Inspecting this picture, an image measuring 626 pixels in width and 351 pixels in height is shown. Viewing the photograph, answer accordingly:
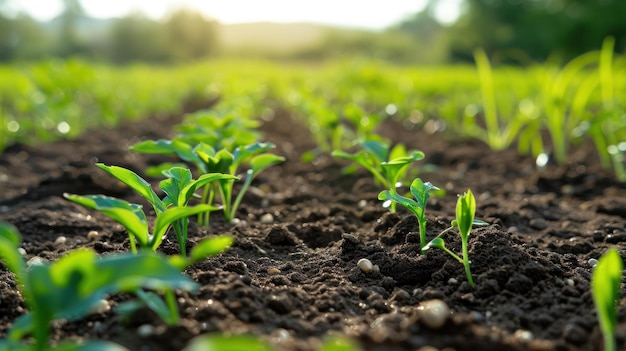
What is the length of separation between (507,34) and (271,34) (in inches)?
1070

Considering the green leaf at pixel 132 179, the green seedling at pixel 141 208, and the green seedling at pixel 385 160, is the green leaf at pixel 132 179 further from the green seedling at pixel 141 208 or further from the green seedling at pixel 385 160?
the green seedling at pixel 385 160

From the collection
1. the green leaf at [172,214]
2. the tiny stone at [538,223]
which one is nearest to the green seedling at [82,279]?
the green leaf at [172,214]

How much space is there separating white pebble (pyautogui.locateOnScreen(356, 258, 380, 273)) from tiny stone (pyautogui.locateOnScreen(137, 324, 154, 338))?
2.45ft

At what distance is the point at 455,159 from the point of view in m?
4.21

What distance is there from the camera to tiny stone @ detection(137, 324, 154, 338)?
1291 millimetres

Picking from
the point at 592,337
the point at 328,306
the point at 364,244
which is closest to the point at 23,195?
the point at 364,244

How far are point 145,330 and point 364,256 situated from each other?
873mm

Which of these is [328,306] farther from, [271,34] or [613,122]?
[271,34]

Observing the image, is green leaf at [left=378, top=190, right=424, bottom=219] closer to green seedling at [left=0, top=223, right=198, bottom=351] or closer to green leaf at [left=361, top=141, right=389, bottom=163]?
green leaf at [left=361, top=141, right=389, bottom=163]

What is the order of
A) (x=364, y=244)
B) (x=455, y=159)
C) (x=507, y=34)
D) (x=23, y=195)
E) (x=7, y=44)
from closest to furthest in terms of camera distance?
(x=364, y=244) → (x=23, y=195) → (x=455, y=159) → (x=507, y=34) → (x=7, y=44)

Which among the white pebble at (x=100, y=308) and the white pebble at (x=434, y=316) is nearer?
the white pebble at (x=434, y=316)

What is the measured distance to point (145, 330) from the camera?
1303mm

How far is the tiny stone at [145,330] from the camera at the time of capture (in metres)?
1.29

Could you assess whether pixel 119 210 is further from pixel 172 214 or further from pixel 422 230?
pixel 422 230
